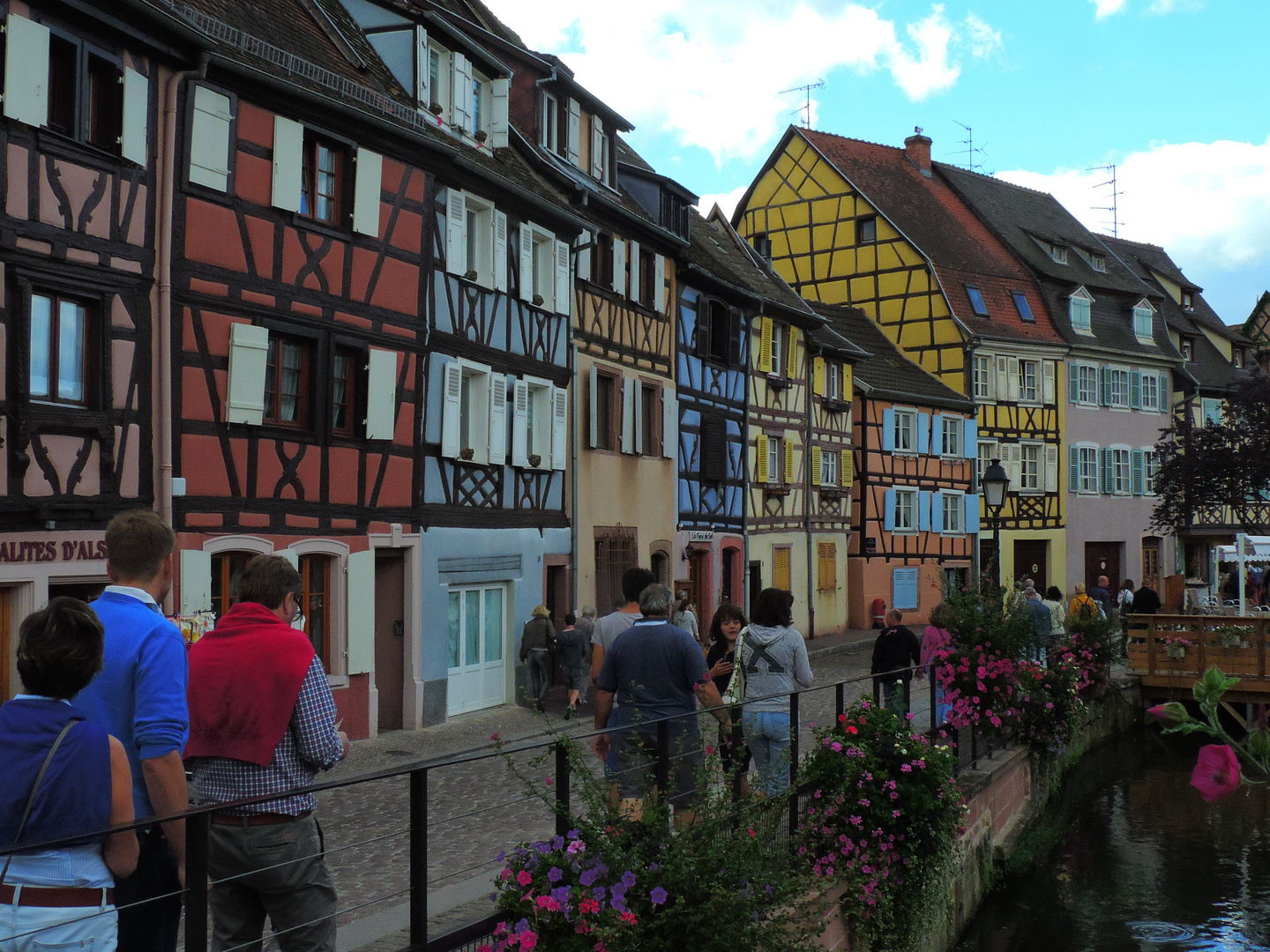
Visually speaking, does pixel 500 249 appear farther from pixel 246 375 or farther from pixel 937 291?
pixel 937 291

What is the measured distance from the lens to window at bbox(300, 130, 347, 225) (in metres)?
14.9

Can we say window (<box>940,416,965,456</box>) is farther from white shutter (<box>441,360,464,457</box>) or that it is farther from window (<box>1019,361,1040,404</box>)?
white shutter (<box>441,360,464,457</box>)

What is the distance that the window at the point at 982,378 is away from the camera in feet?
132

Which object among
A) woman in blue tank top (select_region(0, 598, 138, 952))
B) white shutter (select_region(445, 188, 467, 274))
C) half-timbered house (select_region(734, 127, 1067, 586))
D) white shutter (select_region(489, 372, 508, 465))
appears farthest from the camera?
half-timbered house (select_region(734, 127, 1067, 586))

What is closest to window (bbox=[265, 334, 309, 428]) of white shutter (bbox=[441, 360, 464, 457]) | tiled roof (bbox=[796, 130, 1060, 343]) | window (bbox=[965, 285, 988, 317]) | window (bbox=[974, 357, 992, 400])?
white shutter (bbox=[441, 360, 464, 457])

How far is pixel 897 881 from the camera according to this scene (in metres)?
8.16

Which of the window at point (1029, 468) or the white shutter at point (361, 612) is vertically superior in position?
the window at point (1029, 468)

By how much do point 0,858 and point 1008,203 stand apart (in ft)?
157

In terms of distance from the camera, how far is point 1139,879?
12508 mm

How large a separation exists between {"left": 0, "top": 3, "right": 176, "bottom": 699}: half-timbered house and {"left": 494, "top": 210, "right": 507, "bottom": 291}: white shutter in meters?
5.92

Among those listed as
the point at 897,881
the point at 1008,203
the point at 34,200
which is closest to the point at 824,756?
the point at 897,881

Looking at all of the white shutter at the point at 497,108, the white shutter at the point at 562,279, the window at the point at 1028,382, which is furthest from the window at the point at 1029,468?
the white shutter at the point at 497,108

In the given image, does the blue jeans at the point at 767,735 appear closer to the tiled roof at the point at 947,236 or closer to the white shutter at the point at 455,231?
the white shutter at the point at 455,231

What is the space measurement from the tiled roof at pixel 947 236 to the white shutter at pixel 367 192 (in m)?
26.4
